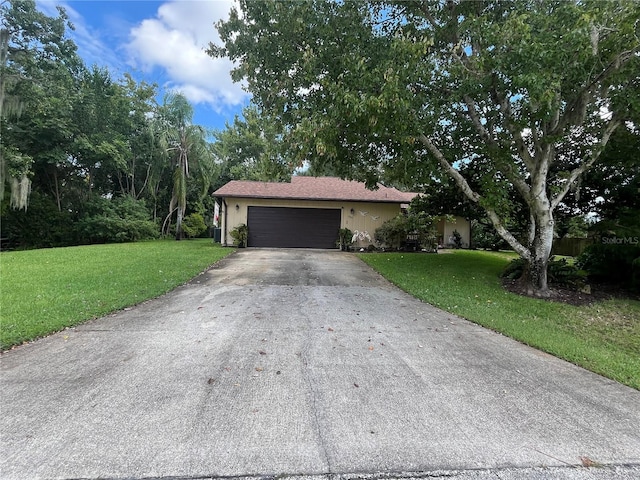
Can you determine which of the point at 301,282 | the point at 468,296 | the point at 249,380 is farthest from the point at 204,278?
the point at 468,296

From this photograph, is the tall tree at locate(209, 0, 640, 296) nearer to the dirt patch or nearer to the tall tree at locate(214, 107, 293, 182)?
the dirt patch

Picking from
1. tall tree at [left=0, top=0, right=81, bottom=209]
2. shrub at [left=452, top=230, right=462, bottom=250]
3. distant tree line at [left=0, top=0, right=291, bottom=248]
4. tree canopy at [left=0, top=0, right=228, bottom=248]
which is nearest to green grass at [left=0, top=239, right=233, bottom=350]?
tall tree at [left=0, top=0, right=81, bottom=209]

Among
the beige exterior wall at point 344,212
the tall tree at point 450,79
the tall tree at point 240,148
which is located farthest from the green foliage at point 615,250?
the tall tree at point 240,148

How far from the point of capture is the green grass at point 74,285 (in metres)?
4.55

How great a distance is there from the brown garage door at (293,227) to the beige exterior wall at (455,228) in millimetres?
7503

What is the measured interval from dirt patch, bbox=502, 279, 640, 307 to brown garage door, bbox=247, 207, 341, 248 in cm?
883

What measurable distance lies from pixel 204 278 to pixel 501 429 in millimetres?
7143

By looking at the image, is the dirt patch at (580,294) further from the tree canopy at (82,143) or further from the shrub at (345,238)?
the tree canopy at (82,143)

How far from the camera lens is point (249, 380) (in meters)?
3.12

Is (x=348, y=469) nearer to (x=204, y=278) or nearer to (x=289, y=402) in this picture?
(x=289, y=402)

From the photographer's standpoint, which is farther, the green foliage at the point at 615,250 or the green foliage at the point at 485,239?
the green foliage at the point at 485,239

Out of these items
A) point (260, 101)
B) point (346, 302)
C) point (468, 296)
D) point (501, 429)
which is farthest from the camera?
point (260, 101)

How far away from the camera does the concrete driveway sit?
2.08 meters

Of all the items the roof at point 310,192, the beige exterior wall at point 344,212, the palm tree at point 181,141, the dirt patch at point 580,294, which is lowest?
the dirt patch at point 580,294
